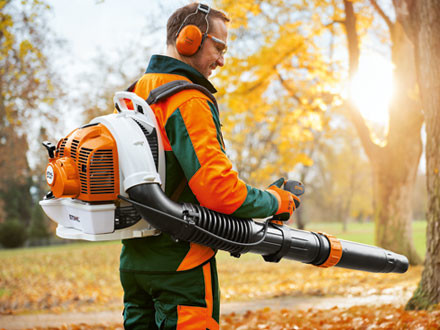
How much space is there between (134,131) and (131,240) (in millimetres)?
614

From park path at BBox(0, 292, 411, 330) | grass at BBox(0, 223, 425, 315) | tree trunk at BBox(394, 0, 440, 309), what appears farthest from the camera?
grass at BBox(0, 223, 425, 315)

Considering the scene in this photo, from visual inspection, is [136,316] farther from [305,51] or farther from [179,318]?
[305,51]

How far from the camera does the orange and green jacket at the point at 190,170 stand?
80.2 inches

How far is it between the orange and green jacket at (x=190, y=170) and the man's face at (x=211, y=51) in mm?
111

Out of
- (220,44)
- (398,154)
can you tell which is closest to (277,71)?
(398,154)

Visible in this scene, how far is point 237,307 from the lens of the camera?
23.7ft

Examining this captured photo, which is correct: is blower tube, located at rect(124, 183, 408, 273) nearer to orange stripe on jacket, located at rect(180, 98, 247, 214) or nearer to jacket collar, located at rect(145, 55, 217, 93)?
orange stripe on jacket, located at rect(180, 98, 247, 214)

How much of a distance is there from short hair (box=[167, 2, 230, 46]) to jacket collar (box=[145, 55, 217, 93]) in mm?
140

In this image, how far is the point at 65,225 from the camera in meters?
2.34

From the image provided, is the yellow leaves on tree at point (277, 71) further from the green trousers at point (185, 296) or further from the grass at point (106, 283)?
the green trousers at point (185, 296)

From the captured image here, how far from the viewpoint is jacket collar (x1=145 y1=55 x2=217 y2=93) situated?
227 cm

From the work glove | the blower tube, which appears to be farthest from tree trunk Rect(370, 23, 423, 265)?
the work glove

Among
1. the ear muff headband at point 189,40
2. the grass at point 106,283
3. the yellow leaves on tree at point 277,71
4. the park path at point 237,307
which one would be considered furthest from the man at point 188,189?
the yellow leaves on tree at point 277,71

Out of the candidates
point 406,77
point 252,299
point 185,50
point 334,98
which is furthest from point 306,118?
point 185,50
